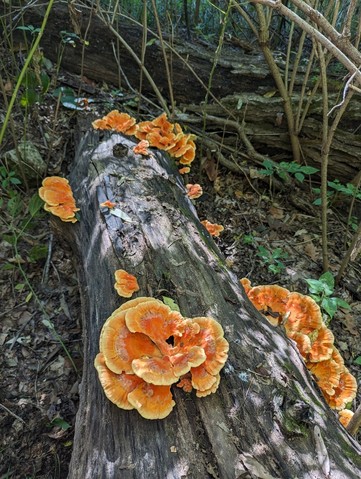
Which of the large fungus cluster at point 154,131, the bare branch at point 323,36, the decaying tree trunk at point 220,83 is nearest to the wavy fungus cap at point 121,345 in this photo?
the bare branch at point 323,36

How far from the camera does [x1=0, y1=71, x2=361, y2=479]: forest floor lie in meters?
3.05

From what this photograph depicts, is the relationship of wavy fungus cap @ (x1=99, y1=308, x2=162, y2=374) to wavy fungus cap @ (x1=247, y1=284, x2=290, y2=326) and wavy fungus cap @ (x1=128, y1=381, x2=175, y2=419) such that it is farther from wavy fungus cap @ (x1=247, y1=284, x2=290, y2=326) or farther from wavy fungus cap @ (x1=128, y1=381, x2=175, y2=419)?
wavy fungus cap @ (x1=247, y1=284, x2=290, y2=326)

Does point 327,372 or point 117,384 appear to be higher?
point 117,384

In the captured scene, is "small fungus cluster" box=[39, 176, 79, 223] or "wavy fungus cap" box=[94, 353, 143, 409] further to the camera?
"small fungus cluster" box=[39, 176, 79, 223]

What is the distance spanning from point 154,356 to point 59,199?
83.8 inches

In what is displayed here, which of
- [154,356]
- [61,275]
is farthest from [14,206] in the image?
[154,356]

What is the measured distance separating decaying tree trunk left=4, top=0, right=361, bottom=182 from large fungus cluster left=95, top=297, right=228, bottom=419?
3.74 meters

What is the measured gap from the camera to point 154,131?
15.1 ft

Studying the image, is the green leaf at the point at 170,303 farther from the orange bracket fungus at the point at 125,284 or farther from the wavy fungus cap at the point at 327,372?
the wavy fungus cap at the point at 327,372

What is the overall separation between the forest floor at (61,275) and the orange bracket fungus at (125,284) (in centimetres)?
99

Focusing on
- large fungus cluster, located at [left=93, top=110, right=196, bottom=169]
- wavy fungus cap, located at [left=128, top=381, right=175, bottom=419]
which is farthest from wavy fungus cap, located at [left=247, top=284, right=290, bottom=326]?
large fungus cluster, located at [left=93, top=110, right=196, bottom=169]

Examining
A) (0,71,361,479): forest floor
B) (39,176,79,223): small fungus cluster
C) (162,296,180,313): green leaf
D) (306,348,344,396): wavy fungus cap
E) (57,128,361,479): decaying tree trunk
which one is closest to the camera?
(57,128,361,479): decaying tree trunk

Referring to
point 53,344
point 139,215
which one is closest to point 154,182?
point 139,215

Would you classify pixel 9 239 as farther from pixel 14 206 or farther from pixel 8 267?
pixel 14 206
